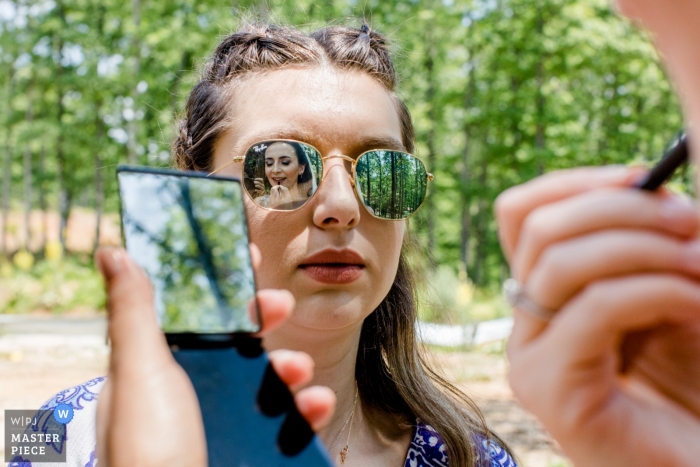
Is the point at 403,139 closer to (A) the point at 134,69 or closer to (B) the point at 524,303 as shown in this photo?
(B) the point at 524,303

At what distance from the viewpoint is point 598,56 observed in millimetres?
15336

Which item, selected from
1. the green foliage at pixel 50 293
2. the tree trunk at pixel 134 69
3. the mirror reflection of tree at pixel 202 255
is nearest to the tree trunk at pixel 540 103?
the tree trunk at pixel 134 69

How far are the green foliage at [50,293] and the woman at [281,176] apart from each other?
13807 mm

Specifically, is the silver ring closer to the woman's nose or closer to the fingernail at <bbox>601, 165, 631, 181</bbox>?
the fingernail at <bbox>601, 165, 631, 181</bbox>

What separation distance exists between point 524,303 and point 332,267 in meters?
0.93

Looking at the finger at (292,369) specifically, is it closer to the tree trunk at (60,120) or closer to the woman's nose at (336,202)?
the woman's nose at (336,202)

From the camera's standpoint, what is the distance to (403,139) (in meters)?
2.15

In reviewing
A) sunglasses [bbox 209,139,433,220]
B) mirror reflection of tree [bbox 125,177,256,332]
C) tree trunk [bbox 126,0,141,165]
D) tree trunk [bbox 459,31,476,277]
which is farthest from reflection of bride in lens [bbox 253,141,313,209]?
tree trunk [bbox 459,31,476,277]

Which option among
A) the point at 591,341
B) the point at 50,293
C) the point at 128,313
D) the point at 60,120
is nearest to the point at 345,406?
the point at 128,313

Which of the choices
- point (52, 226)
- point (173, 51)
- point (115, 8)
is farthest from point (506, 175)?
point (52, 226)

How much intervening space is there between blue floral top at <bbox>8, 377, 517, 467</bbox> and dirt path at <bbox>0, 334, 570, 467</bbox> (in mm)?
3212

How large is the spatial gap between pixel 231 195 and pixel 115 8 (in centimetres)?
1719

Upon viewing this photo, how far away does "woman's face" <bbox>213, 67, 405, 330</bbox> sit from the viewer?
63.0 inches

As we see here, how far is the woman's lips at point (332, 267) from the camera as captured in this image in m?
1.59
